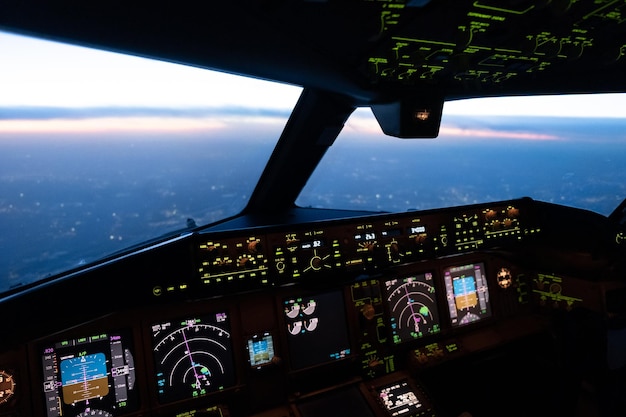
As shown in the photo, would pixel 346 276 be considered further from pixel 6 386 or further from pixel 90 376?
pixel 6 386

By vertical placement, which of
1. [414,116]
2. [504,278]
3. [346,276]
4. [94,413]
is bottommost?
Answer: [94,413]

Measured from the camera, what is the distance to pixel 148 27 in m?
1.26

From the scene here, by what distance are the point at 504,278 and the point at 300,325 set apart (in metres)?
1.57

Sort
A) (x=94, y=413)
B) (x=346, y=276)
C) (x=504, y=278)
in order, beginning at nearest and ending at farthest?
(x=94, y=413) < (x=346, y=276) < (x=504, y=278)

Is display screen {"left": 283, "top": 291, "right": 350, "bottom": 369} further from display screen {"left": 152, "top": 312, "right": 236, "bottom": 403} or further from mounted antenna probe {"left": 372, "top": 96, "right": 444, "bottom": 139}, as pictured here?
mounted antenna probe {"left": 372, "top": 96, "right": 444, "bottom": 139}

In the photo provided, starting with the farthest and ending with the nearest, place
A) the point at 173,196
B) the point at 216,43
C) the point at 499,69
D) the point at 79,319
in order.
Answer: the point at 173,196 → the point at 499,69 → the point at 79,319 → the point at 216,43

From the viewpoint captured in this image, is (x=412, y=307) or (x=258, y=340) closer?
(x=258, y=340)

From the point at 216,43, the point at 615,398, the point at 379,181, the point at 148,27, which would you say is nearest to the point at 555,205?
the point at 615,398

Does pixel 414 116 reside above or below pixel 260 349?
above

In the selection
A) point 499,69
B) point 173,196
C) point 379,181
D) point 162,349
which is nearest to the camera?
point 162,349

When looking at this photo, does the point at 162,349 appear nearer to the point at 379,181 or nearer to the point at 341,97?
the point at 341,97

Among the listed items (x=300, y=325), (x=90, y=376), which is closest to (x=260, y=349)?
(x=300, y=325)

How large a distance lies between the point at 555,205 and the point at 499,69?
1.33 meters

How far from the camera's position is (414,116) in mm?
2396
